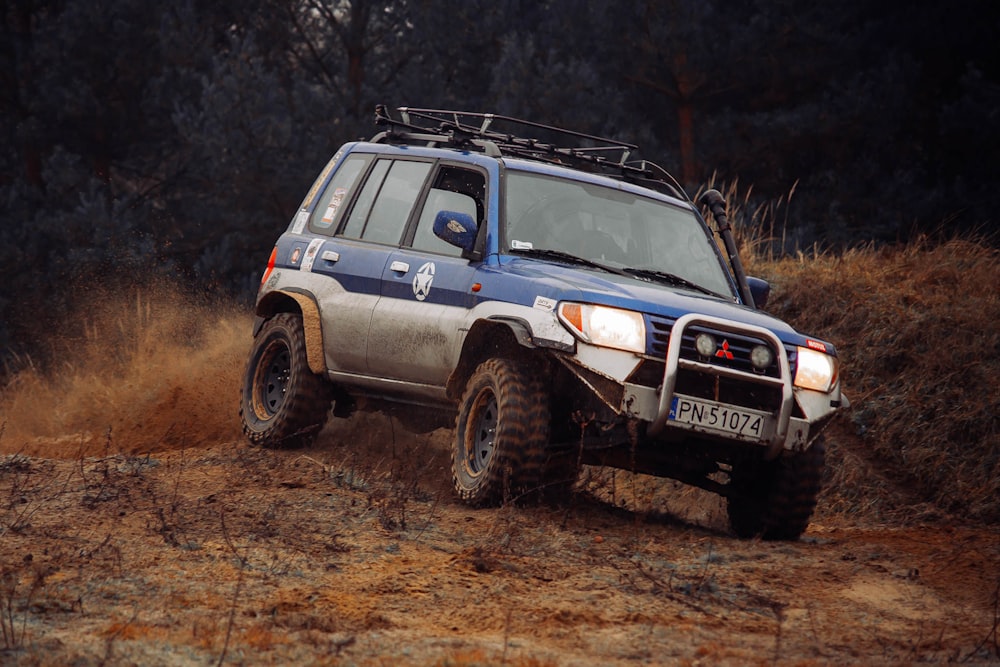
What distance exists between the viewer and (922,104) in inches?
846

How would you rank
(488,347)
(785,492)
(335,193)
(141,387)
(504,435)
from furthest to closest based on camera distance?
(141,387)
(335,193)
(488,347)
(785,492)
(504,435)

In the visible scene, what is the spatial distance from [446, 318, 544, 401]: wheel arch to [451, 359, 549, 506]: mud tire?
0.53ft

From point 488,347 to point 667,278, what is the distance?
1.11 m

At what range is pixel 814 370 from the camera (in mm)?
7117

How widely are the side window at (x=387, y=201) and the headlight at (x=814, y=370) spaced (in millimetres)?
2655

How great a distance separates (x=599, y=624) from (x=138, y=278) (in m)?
14.9

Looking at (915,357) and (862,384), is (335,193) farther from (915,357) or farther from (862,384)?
(915,357)

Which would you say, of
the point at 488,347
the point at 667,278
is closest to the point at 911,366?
the point at 667,278

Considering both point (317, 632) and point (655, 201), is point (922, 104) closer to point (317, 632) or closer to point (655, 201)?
point (655, 201)

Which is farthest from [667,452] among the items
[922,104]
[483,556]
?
[922,104]

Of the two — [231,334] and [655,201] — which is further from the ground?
[655,201]

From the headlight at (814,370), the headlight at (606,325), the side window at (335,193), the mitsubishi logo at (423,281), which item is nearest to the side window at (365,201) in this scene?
the side window at (335,193)

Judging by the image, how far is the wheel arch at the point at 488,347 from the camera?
22.9ft

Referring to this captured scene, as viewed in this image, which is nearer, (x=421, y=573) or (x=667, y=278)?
(x=421, y=573)
